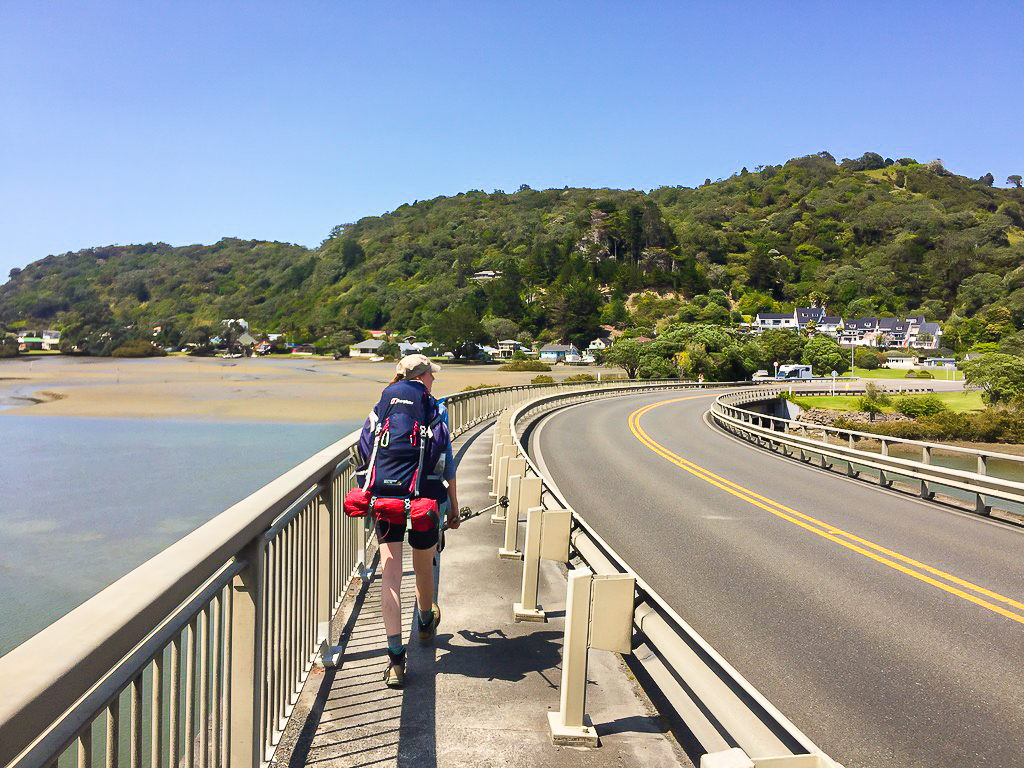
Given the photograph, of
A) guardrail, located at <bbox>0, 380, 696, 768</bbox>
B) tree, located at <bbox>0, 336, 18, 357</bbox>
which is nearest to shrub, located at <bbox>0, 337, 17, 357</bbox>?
tree, located at <bbox>0, 336, 18, 357</bbox>

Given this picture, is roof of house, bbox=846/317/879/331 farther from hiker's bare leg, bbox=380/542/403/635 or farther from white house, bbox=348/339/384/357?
hiker's bare leg, bbox=380/542/403/635

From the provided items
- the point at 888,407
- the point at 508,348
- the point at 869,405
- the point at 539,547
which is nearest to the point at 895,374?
the point at 888,407

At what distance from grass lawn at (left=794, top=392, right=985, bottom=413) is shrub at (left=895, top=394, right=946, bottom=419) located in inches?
54.5

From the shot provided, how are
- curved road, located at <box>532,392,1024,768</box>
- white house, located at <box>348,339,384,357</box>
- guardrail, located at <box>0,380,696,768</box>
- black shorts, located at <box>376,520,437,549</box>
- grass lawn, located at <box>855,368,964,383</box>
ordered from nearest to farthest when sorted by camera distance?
guardrail, located at <box>0,380,696,768</box> → black shorts, located at <box>376,520,437,549</box> → curved road, located at <box>532,392,1024,768</box> → grass lawn, located at <box>855,368,964,383</box> → white house, located at <box>348,339,384,357</box>

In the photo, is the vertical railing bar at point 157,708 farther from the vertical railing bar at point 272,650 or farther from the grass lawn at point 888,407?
the grass lawn at point 888,407

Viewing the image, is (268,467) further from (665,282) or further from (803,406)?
(665,282)

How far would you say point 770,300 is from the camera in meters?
187

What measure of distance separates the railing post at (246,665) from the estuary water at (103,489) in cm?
756

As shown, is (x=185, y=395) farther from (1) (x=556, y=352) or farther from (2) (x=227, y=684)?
(1) (x=556, y=352)

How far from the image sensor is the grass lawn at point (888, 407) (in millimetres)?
62938

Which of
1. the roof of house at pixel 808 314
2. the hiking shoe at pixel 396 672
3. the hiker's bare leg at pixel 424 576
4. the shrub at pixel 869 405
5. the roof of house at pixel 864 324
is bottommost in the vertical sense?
the shrub at pixel 869 405

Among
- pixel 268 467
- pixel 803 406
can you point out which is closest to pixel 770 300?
pixel 803 406

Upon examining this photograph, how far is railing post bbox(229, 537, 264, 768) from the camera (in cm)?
336

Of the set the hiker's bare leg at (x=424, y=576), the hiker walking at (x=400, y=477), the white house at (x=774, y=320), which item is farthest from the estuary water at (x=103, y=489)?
the white house at (x=774, y=320)
